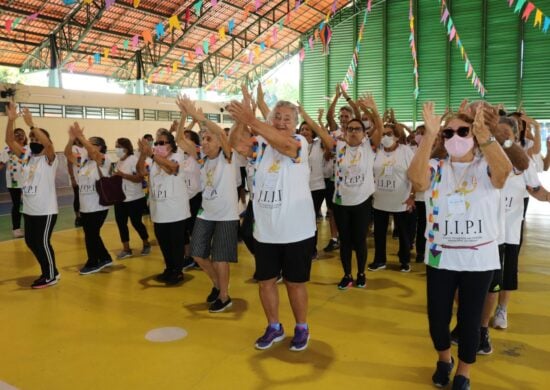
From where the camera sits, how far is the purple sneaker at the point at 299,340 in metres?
3.13

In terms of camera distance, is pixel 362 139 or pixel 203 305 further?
pixel 362 139

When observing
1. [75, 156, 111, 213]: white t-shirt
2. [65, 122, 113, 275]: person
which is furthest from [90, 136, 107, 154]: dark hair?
[75, 156, 111, 213]: white t-shirt

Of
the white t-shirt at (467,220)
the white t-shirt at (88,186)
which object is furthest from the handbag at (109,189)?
the white t-shirt at (467,220)

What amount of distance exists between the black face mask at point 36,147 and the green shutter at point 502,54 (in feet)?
47.7

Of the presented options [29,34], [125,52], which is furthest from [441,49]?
[29,34]

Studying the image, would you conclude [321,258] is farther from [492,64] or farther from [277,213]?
[492,64]

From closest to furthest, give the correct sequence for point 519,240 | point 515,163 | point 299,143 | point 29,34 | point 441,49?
point 515,163
point 299,143
point 519,240
point 29,34
point 441,49

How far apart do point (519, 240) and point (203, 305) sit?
249cm

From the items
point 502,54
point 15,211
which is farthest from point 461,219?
point 502,54

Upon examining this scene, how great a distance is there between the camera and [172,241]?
4.64 metres

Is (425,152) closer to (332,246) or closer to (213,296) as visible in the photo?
(213,296)

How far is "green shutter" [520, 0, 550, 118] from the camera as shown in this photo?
584 inches

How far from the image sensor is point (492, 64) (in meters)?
15.8

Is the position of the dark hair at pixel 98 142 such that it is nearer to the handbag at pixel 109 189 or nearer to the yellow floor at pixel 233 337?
the handbag at pixel 109 189
